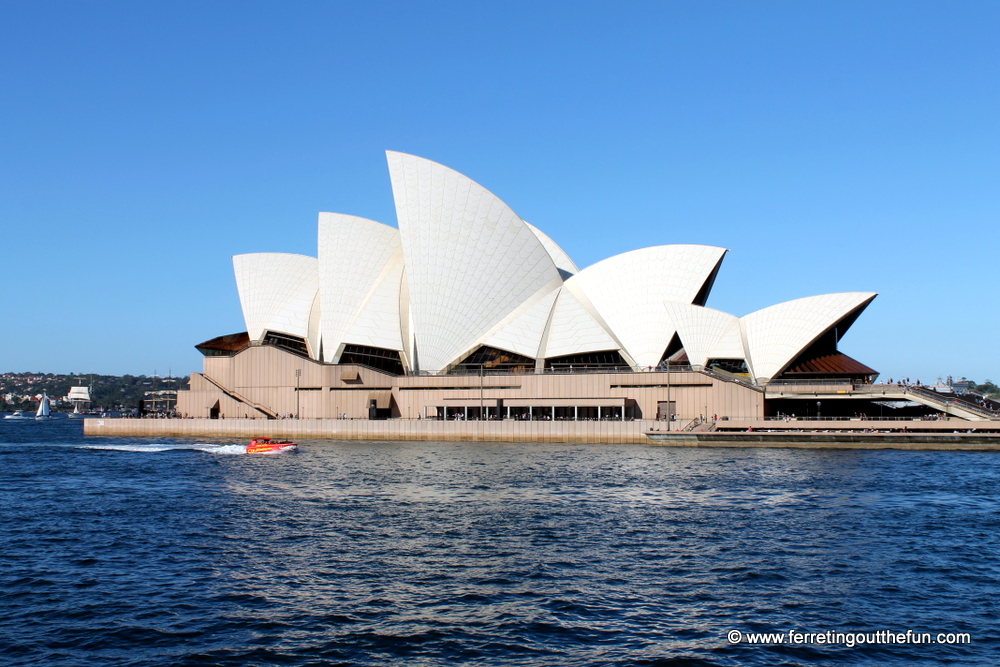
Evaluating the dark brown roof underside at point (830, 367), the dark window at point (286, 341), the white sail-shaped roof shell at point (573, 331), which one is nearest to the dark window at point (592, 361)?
the white sail-shaped roof shell at point (573, 331)

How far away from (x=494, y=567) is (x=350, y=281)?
52.3 m

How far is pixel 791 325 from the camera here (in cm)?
6172

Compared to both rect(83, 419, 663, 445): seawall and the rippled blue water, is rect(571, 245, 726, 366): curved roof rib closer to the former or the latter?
rect(83, 419, 663, 445): seawall

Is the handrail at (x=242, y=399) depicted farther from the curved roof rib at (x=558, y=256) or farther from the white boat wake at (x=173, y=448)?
the curved roof rib at (x=558, y=256)

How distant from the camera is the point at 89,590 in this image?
59.2ft

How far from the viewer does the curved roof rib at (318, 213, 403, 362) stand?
227 feet

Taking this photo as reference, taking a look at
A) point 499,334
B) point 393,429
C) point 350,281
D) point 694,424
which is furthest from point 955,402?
point 350,281

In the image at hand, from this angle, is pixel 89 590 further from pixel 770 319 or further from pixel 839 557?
pixel 770 319

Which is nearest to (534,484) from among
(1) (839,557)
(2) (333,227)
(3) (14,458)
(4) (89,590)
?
(1) (839,557)

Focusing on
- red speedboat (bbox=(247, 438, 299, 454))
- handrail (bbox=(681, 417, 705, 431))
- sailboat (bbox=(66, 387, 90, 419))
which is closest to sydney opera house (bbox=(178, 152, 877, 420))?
handrail (bbox=(681, 417, 705, 431))

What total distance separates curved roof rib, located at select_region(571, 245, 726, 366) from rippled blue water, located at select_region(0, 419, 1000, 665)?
27.4 meters

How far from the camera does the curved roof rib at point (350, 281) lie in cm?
6931

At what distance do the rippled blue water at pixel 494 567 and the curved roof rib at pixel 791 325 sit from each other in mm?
24747

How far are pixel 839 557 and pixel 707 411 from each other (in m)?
38.9
